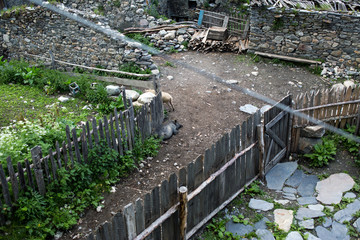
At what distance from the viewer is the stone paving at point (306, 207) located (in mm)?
4984

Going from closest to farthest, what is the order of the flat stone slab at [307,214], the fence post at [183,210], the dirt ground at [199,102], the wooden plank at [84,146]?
1. the fence post at [183,210]
2. the flat stone slab at [307,214]
3. the wooden plank at [84,146]
4. the dirt ground at [199,102]

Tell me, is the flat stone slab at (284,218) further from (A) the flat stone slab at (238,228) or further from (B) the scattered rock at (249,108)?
(B) the scattered rock at (249,108)

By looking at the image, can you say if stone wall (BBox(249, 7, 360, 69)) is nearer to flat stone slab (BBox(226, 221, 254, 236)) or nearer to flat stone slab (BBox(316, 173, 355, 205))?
flat stone slab (BBox(316, 173, 355, 205))

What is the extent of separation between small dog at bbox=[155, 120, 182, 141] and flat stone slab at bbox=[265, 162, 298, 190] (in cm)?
246

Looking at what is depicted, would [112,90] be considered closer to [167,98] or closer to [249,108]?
[167,98]

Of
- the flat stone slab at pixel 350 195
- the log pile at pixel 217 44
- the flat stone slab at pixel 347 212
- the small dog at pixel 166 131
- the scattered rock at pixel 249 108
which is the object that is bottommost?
the flat stone slab at pixel 347 212

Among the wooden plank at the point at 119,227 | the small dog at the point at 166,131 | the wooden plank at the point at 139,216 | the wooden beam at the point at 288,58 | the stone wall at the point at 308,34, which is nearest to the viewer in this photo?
the wooden plank at the point at 119,227

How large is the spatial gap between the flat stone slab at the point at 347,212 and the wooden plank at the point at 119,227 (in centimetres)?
340

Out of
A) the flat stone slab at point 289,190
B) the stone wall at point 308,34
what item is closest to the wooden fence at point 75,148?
the flat stone slab at point 289,190

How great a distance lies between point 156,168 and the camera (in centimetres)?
670

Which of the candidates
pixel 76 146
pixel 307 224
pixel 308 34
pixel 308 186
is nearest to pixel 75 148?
pixel 76 146

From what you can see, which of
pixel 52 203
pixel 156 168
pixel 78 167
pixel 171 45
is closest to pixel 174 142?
pixel 156 168

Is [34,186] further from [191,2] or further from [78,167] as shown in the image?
[191,2]

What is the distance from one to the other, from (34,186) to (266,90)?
293 inches
